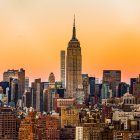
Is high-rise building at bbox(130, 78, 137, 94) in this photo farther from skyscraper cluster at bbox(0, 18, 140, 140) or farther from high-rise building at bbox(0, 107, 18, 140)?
high-rise building at bbox(0, 107, 18, 140)

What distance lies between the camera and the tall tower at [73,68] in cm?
3579

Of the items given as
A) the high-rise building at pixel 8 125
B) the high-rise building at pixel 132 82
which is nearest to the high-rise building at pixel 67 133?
the high-rise building at pixel 8 125

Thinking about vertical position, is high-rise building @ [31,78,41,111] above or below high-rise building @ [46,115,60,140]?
above

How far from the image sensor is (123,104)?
94.0 ft

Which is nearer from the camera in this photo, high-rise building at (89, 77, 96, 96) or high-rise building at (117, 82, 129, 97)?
high-rise building at (117, 82, 129, 97)

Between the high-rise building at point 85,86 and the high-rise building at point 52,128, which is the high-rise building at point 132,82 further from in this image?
the high-rise building at point 52,128

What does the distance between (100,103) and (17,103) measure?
3111 mm

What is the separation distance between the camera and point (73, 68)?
38469mm

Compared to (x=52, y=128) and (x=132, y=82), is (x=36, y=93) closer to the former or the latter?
(x=132, y=82)

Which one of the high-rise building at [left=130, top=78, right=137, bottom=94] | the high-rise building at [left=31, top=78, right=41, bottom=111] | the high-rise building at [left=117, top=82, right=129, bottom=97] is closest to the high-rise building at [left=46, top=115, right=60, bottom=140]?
the high-rise building at [left=130, top=78, right=137, bottom=94]

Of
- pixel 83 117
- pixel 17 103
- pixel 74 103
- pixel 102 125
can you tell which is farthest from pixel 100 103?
pixel 102 125

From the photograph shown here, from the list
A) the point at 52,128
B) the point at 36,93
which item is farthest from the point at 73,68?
the point at 52,128

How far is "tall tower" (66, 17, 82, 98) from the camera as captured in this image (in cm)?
3579

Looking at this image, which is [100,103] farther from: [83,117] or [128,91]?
[83,117]
